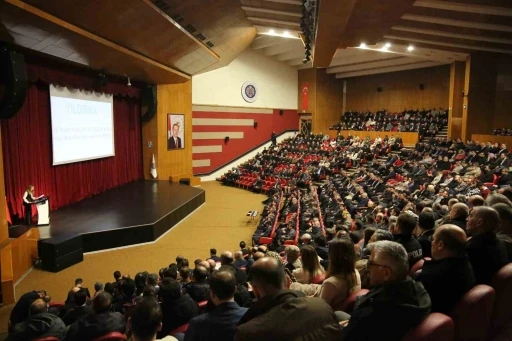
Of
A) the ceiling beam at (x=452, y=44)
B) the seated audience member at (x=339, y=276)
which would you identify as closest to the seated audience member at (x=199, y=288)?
the seated audience member at (x=339, y=276)

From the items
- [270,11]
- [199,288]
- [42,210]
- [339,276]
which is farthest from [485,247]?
[270,11]

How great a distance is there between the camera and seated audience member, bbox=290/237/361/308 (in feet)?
A: 7.31

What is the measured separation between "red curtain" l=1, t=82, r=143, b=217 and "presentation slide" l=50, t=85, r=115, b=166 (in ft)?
0.55

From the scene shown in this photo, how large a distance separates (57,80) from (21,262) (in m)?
4.10

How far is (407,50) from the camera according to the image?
12.0 meters

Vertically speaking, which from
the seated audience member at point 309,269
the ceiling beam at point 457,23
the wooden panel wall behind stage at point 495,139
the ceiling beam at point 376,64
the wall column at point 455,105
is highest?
the ceiling beam at point 376,64

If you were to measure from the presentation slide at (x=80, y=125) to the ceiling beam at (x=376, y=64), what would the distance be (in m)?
11.3

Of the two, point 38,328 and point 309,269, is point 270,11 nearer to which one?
point 309,269

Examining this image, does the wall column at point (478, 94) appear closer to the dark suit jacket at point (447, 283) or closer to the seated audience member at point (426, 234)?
the seated audience member at point (426, 234)

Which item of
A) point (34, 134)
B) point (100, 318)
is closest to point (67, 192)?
point (34, 134)

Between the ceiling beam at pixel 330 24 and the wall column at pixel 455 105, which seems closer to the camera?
the ceiling beam at pixel 330 24

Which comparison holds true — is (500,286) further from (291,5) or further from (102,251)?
(291,5)

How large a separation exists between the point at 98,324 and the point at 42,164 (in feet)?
22.3

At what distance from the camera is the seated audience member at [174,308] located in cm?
274
